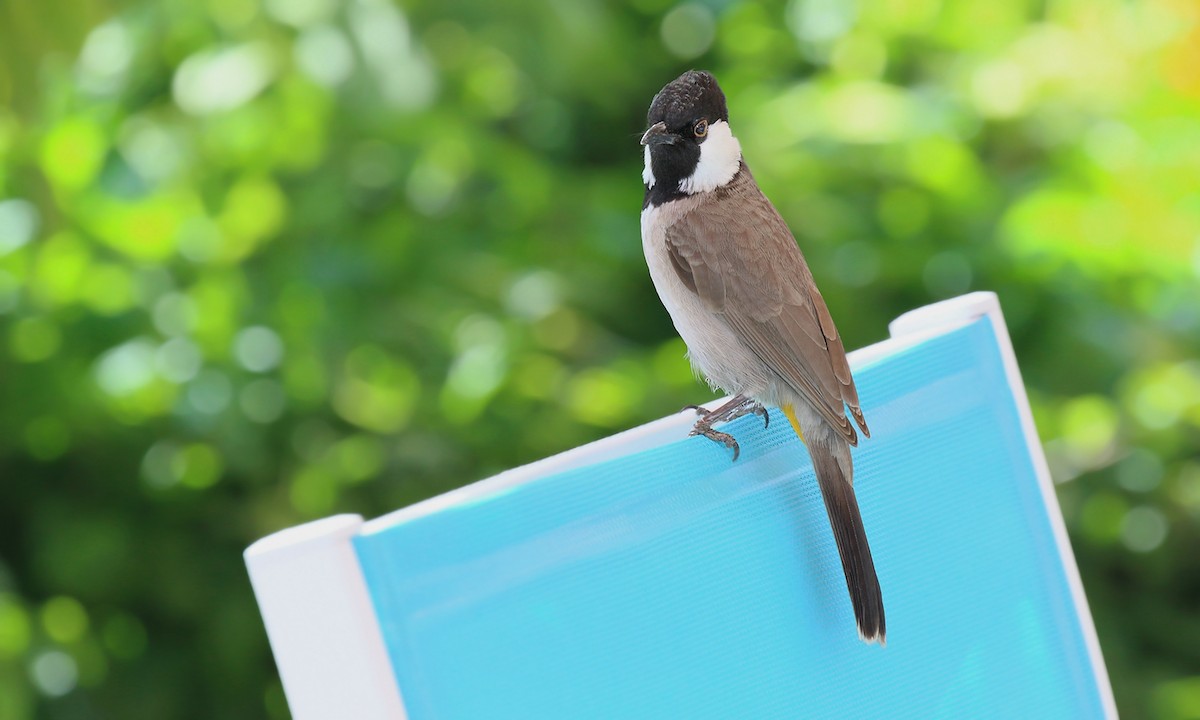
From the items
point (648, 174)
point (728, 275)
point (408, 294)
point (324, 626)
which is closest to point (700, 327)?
point (728, 275)

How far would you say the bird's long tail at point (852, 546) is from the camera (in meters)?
0.85

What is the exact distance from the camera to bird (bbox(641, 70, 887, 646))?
1.10 meters

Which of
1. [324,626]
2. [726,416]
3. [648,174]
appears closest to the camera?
[324,626]

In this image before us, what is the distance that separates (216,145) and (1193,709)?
1.77 metres

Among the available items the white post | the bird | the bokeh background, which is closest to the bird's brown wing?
the bird

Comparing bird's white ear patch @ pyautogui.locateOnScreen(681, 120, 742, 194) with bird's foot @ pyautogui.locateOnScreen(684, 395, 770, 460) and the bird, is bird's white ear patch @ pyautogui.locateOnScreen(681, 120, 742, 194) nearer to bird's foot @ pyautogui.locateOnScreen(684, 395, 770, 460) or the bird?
the bird

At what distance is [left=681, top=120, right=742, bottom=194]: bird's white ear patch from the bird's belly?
6 centimetres

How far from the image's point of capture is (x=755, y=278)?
4.01 feet

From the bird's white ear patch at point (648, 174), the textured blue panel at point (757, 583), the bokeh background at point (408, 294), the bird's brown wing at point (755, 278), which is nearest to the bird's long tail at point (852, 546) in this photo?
the textured blue panel at point (757, 583)

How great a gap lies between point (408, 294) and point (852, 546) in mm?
1436

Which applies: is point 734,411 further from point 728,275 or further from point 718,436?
point 718,436

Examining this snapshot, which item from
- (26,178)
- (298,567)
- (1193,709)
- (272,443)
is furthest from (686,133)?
(1193,709)

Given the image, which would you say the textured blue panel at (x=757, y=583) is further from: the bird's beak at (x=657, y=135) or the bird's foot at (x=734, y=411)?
the bird's beak at (x=657, y=135)

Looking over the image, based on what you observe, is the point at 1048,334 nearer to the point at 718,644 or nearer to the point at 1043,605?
the point at 1043,605
